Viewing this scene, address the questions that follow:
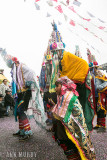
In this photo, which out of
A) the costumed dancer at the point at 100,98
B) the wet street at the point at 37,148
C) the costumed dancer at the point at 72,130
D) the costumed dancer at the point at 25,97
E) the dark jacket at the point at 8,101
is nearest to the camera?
the costumed dancer at the point at 72,130

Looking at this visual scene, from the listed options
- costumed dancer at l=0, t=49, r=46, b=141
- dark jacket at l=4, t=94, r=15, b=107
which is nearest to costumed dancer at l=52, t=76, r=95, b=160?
costumed dancer at l=0, t=49, r=46, b=141

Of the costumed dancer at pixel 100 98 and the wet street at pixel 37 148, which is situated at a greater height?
the costumed dancer at pixel 100 98

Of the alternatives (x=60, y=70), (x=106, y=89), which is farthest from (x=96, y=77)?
(x=60, y=70)

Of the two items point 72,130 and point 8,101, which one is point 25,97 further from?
point 8,101

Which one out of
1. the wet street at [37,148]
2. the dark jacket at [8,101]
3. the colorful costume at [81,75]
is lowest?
the wet street at [37,148]

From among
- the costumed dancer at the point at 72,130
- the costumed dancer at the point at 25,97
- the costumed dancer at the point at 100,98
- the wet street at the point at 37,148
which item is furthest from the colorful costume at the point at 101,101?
the costumed dancer at the point at 72,130

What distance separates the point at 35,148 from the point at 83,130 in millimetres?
1124

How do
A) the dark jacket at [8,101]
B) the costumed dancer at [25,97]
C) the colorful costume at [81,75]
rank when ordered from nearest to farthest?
the colorful costume at [81,75] → the costumed dancer at [25,97] → the dark jacket at [8,101]

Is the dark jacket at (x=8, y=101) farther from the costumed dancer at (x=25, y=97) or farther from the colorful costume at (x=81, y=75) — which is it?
the colorful costume at (x=81, y=75)

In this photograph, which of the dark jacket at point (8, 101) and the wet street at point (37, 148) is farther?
the dark jacket at point (8, 101)

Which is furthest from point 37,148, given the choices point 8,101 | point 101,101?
point 8,101

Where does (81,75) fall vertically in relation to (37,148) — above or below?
above

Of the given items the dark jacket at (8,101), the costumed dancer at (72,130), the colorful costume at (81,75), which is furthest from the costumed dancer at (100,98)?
the dark jacket at (8,101)

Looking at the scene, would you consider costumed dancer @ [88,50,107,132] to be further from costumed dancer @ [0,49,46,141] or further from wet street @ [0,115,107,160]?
costumed dancer @ [0,49,46,141]
